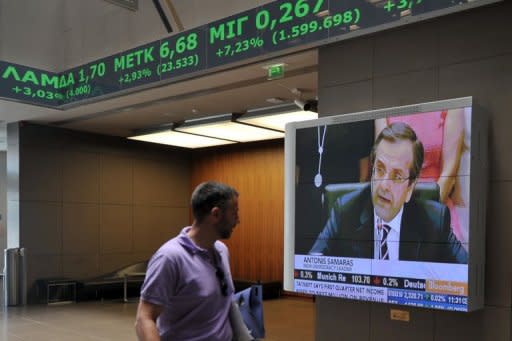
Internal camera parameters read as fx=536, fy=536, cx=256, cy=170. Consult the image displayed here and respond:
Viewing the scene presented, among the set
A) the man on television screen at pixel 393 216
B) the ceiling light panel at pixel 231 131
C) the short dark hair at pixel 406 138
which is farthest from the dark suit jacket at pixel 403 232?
the ceiling light panel at pixel 231 131

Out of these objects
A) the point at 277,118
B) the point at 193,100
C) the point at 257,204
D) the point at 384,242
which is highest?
the point at 193,100

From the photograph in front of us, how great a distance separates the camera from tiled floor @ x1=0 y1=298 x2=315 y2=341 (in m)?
7.72

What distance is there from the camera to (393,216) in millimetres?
4699

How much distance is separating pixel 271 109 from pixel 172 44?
268 centimetres

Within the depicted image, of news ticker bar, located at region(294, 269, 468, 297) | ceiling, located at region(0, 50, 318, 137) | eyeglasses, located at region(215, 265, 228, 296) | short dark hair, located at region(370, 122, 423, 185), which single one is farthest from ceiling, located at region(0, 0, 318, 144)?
eyeglasses, located at region(215, 265, 228, 296)

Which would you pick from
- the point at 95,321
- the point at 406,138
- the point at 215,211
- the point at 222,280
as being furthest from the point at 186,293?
the point at 95,321

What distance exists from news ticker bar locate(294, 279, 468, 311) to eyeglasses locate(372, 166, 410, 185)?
0.94 metres

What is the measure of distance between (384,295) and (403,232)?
0.58m

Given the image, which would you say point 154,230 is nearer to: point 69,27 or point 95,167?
point 95,167

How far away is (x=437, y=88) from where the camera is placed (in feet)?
15.8

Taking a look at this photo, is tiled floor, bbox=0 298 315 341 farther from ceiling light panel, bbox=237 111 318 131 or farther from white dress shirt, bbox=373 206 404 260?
ceiling light panel, bbox=237 111 318 131

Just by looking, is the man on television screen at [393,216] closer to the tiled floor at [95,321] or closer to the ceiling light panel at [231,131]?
the tiled floor at [95,321]

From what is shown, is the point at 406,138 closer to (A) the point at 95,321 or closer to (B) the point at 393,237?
(B) the point at 393,237

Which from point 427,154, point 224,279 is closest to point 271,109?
point 427,154
